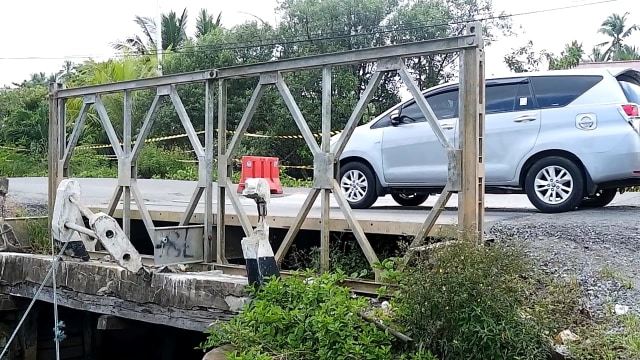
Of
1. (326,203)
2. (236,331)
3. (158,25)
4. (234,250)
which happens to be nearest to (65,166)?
(234,250)

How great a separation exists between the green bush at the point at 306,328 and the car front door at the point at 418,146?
316 cm

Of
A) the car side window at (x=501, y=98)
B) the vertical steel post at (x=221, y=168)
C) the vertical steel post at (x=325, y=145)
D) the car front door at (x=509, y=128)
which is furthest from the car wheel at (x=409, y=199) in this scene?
the vertical steel post at (x=325, y=145)

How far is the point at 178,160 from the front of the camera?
21.2 meters

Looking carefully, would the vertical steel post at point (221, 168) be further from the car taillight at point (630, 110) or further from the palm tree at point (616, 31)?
the palm tree at point (616, 31)

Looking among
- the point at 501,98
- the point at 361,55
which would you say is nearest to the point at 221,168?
the point at 361,55

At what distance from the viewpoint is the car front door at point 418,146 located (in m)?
8.09

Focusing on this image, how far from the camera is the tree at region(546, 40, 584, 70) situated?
2207cm

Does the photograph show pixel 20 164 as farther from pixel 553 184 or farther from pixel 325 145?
pixel 553 184

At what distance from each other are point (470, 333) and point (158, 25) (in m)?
25.0

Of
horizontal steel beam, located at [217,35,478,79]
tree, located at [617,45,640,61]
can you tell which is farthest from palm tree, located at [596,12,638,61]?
horizontal steel beam, located at [217,35,478,79]

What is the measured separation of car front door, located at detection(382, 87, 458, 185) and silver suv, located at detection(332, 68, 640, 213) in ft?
0.04

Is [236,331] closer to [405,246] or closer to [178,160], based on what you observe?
[405,246]

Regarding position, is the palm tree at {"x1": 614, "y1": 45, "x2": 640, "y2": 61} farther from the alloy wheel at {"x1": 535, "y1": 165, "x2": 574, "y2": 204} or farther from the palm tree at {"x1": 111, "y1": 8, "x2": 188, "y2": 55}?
the alloy wheel at {"x1": 535, "y1": 165, "x2": 574, "y2": 204}

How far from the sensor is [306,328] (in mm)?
4742
